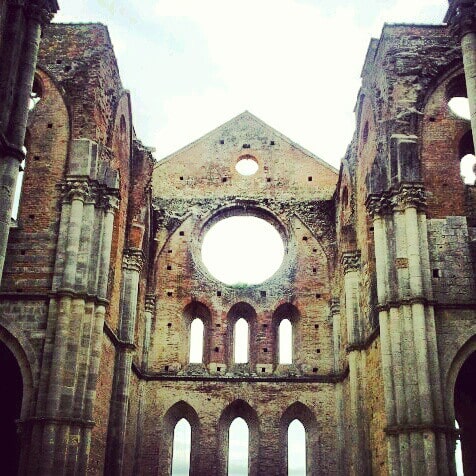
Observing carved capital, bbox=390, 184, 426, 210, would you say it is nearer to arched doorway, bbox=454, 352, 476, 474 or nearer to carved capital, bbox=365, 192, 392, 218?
carved capital, bbox=365, 192, 392, 218

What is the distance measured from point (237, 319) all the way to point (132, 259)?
430cm

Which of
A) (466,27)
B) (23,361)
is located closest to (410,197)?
(466,27)

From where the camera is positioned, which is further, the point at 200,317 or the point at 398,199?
the point at 200,317

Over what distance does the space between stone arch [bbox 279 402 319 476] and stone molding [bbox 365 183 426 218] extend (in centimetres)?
729

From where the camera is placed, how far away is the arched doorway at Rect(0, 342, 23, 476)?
612 inches

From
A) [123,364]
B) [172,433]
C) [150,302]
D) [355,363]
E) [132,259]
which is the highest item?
[132,259]

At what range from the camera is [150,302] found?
68.4ft

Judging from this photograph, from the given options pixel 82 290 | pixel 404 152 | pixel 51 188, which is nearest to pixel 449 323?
pixel 404 152

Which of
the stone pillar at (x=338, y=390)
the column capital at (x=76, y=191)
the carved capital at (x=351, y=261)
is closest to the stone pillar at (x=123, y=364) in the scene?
the column capital at (x=76, y=191)

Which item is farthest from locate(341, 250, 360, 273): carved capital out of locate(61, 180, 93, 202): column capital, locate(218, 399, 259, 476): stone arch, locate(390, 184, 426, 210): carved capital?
locate(61, 180, 93, 202): column capital

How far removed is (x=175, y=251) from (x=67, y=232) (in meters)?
7.60

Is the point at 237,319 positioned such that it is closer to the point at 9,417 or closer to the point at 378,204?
the point at 9,417

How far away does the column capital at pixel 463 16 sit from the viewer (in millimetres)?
11016

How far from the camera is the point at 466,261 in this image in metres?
14.1
